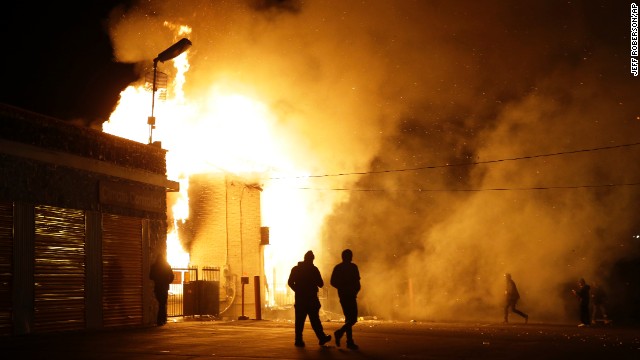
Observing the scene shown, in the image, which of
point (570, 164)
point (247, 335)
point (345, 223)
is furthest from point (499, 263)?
point (247, 335)

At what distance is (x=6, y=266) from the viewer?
1238cm

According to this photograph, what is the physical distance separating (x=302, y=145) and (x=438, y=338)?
1668 centimetres

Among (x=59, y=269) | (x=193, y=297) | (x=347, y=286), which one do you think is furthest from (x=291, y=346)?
(x=193, y=297)

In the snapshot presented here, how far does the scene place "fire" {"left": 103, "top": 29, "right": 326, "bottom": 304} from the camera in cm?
2488

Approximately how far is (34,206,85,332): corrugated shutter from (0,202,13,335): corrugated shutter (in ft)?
1.89

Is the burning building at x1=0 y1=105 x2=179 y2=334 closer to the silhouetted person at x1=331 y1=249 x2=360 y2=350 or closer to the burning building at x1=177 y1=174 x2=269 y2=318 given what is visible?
the silhouetted person at x1=331 y1=249 x2=360 y2=350

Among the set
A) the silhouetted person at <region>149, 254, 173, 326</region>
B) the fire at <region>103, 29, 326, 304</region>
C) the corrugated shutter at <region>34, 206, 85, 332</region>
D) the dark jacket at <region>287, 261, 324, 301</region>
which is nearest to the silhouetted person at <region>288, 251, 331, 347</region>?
the dark jacket at <region>287, 261, 324, 301</region>

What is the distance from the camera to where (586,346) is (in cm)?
1114

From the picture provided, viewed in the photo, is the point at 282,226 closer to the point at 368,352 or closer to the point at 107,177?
the point at 107,177

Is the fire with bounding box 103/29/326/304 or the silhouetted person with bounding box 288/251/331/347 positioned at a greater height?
the fire with bounding box 103/29/326/304

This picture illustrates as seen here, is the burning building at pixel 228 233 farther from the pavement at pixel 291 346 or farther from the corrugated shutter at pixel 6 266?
the corrugated shutter at pixel 6 266

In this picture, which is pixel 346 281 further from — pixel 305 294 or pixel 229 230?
pixel 229 230

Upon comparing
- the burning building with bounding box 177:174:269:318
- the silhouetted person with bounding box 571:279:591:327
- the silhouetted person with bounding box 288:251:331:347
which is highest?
the burning building with bounding box 177:174:269:318

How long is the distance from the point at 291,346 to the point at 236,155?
52.1 feet
